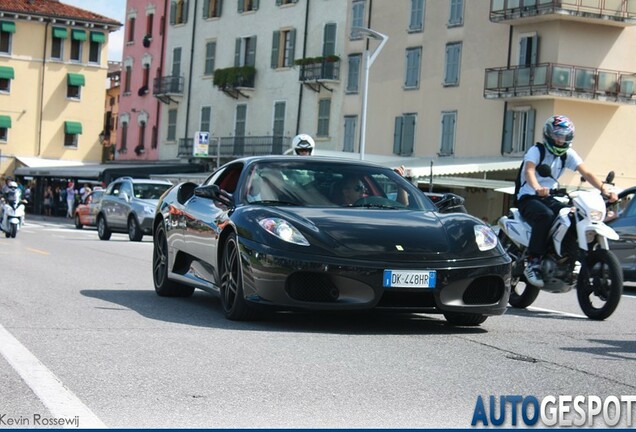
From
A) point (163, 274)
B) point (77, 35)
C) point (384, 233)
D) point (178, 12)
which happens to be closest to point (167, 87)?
point (178, 12)

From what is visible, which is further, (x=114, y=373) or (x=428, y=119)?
(x=428, y=119)

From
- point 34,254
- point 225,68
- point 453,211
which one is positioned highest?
point 225,68

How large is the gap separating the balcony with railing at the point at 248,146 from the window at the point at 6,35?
820 inches

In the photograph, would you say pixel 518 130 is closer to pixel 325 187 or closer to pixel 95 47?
pixel 325 187

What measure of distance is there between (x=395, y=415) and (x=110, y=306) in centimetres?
569

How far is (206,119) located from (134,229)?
116 ft

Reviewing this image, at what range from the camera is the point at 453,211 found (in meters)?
11.2

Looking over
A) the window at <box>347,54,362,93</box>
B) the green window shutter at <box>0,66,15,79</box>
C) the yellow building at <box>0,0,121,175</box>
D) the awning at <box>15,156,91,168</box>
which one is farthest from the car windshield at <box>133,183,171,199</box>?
the green window shutter at <box>0,66,15,79</box>

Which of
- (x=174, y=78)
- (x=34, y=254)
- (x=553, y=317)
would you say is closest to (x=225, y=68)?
(x=174, y=78)

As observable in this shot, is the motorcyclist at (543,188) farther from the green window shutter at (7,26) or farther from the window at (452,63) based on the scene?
the green window shutter at (7,26)

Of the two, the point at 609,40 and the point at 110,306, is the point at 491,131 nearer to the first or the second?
the point at 609,40

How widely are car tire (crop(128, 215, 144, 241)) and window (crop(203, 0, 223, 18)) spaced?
35.5 meters

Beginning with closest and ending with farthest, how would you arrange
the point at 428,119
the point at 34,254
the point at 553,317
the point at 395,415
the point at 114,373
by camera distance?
the point at 395,415 → the point at 114,373 → the point at 553,317 → the point at 34,254 → the point at 428,119

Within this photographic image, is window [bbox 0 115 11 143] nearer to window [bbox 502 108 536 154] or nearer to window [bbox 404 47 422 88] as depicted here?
window [bbox 404 47 422 88]
